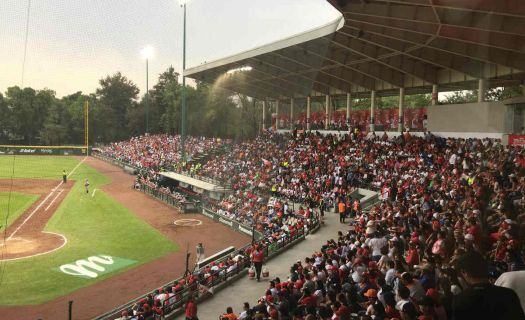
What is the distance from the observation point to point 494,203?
10.2 meters

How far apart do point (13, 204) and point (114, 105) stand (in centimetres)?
1182

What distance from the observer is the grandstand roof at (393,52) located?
13469 millimetres

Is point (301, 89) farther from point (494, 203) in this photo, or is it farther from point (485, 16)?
point (494, 203)

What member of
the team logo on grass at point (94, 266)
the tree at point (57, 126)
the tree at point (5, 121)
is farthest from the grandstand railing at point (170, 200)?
the tree at point (5, 121)

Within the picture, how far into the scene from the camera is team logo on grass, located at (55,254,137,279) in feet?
52.1

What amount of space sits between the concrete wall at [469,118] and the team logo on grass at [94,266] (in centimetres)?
1671

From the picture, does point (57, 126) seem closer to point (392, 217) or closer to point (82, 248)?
point (82, 248)

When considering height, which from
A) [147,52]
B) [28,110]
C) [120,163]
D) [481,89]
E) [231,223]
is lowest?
[231,223]

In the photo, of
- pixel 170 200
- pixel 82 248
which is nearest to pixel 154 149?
pixel 170 200

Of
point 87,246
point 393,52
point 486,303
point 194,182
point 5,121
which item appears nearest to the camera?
point 486,303

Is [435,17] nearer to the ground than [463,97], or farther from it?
farther from it

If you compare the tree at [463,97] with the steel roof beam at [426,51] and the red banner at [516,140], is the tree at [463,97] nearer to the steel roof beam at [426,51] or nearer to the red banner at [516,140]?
the steel roof beam at [426,51]

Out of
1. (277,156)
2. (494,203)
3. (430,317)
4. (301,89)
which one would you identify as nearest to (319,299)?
(430,317)

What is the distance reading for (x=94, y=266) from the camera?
16719mm
